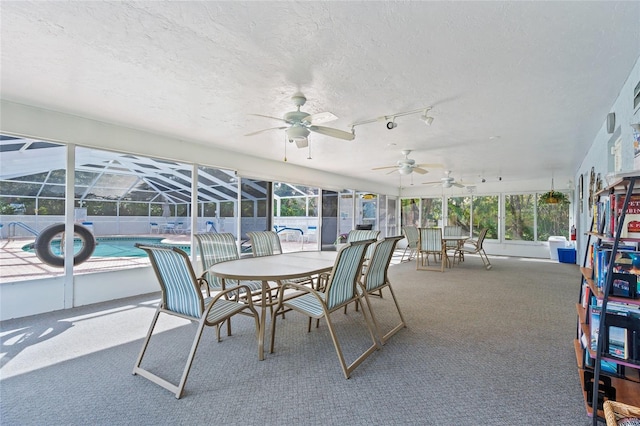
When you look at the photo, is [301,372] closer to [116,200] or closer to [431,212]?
[116,200]

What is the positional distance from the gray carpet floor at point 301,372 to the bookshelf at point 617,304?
0.74ft

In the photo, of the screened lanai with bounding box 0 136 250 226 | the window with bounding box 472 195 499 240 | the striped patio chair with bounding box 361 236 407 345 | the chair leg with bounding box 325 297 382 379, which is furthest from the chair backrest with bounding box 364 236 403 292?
the window with bounding box 472 195 499 240

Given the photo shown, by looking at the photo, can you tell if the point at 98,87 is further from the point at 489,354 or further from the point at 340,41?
the point at 489,354

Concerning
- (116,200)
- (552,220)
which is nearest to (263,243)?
(116,200)

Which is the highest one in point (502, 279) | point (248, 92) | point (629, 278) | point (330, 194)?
point (248, 92)

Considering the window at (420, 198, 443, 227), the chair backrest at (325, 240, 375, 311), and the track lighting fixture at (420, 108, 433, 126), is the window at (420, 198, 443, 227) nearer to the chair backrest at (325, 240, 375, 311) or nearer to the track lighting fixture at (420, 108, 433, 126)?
the track lighting fixture at (420, 108, 433, 126)

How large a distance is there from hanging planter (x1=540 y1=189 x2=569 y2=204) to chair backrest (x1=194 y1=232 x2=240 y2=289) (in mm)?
8410

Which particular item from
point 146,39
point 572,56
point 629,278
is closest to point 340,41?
point 146,39

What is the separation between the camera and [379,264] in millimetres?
2828

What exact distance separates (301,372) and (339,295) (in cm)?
63

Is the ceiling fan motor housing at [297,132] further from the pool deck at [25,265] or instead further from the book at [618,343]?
the pool deck at [25,265]

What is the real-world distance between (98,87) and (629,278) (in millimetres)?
4243

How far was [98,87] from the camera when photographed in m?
2.80

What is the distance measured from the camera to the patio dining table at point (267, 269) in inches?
88.7
